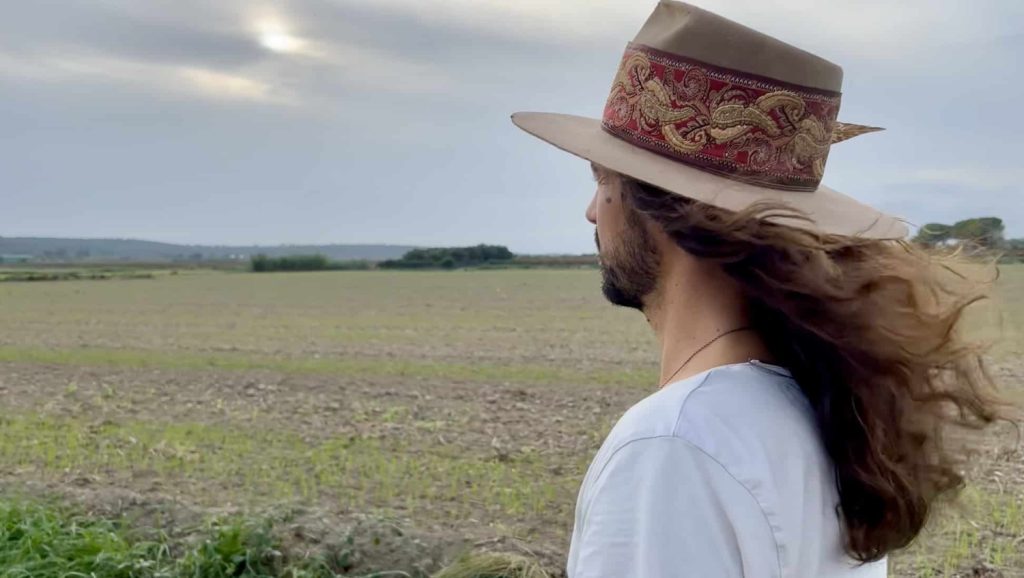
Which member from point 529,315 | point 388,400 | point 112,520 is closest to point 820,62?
point 112,520

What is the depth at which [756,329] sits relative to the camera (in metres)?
1.48

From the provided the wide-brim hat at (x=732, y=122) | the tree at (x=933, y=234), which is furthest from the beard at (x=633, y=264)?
the tree at (x=933, y=234)

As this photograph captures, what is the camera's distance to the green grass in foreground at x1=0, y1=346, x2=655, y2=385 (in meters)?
14.0

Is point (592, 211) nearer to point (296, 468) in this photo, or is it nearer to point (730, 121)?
point (730, 121)

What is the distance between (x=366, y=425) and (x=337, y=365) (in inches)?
229

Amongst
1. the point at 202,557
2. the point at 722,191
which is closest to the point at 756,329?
the point at 722,191

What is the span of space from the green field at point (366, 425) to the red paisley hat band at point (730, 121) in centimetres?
49

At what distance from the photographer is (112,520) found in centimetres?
557

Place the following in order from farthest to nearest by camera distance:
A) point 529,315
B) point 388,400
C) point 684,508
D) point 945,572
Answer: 1. point 529,315
2. point 388,400
3. point 945,572
4. point 684,508

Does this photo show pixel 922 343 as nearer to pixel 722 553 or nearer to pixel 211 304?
pixel 722 553

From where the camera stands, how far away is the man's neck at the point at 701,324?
1.43 metres

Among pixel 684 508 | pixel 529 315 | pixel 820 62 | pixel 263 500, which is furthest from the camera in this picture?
pixel 529 315

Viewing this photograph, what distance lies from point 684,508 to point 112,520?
5.22 metres

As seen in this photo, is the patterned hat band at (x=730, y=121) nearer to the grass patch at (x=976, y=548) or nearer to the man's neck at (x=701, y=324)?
the man's neck at (x=701, y=324)
